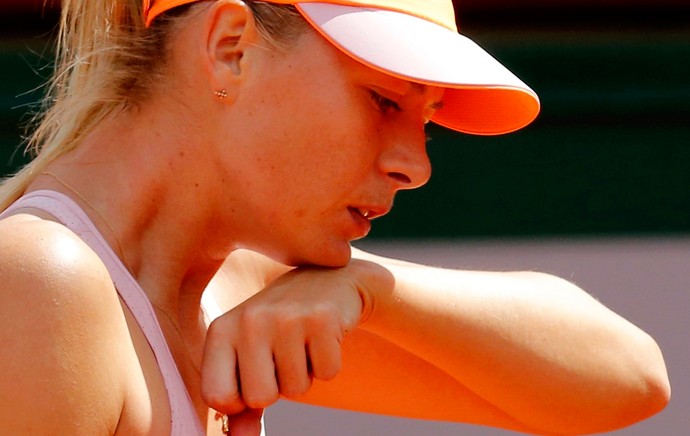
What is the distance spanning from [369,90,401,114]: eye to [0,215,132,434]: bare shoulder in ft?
1.11

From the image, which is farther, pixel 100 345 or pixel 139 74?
pixel 139 74

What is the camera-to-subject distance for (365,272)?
1.47 meters

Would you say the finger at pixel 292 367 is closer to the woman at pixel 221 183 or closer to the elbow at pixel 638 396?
the woman at pixel 221 183

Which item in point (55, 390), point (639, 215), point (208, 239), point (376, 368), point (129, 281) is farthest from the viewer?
point (639, 215)

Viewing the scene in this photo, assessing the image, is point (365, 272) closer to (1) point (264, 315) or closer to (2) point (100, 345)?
(1) point (264, 315)

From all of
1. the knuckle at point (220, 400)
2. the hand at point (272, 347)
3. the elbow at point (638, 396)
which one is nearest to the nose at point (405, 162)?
the hand at point (272, 347)

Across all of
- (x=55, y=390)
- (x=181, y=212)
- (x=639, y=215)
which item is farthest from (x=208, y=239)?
(x=639, y=215)

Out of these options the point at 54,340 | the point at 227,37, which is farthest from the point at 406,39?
the point at 54,340

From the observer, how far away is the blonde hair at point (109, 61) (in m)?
1.34

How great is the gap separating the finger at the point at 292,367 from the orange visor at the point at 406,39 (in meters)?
0.29

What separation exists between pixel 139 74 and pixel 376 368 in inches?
21.0

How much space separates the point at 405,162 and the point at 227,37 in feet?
0.73

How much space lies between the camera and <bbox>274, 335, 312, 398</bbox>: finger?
1.31 m

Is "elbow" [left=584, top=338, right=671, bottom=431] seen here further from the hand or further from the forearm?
the hand
